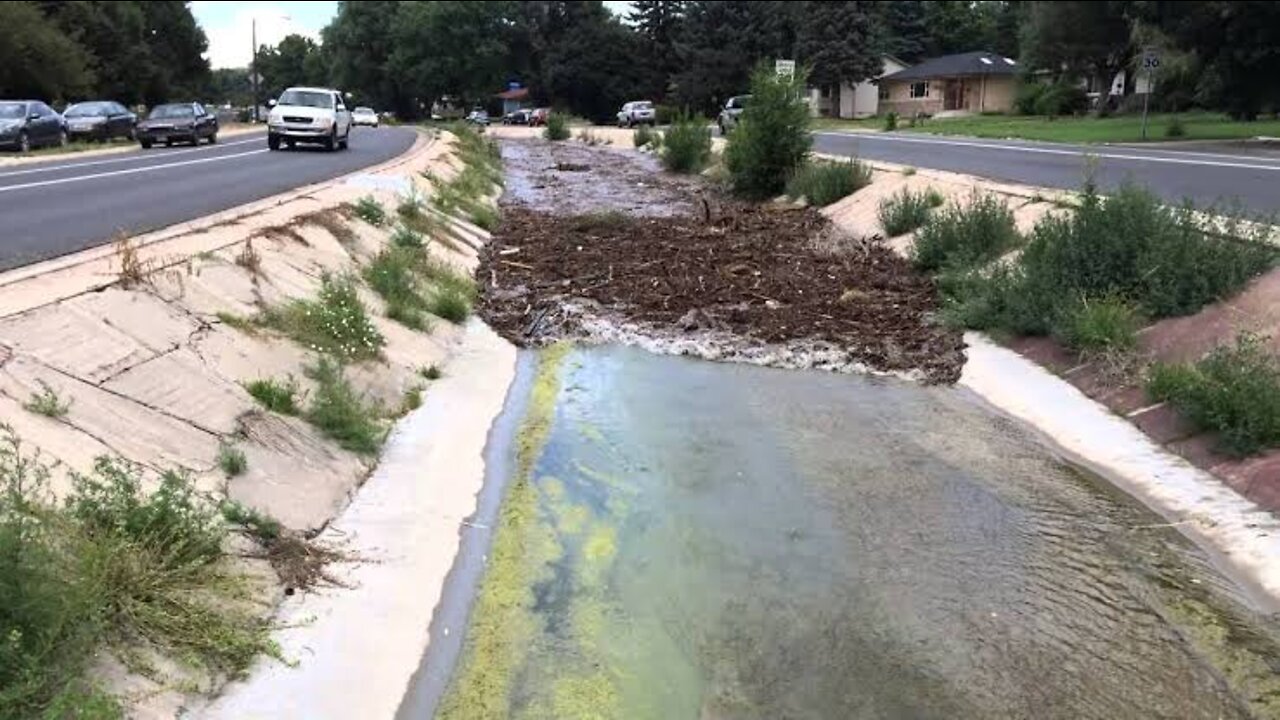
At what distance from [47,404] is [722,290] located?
10.7m

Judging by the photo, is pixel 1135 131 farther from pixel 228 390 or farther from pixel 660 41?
pixel 660 41

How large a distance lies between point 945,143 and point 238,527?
1434 inches

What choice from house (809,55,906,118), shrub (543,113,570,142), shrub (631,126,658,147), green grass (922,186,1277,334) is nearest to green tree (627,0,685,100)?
house (809,55,906,118)

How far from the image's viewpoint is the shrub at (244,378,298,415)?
27.7 ft

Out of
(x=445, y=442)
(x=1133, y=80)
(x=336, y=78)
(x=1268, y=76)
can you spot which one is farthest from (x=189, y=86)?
(x=445, y=442)

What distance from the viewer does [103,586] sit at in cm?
502

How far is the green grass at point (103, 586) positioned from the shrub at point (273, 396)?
195 centimetres

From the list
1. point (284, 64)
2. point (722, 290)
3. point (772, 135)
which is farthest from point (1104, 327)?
point (284, 64)

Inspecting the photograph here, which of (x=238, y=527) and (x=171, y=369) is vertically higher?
(x=171, y=369)

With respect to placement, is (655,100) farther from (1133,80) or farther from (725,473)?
(725,473)

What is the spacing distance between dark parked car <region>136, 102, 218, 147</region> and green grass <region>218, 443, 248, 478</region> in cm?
3352

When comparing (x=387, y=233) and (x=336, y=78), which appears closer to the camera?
(x=387, y=233)

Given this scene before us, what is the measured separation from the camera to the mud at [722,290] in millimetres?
13227

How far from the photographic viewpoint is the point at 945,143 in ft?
129
